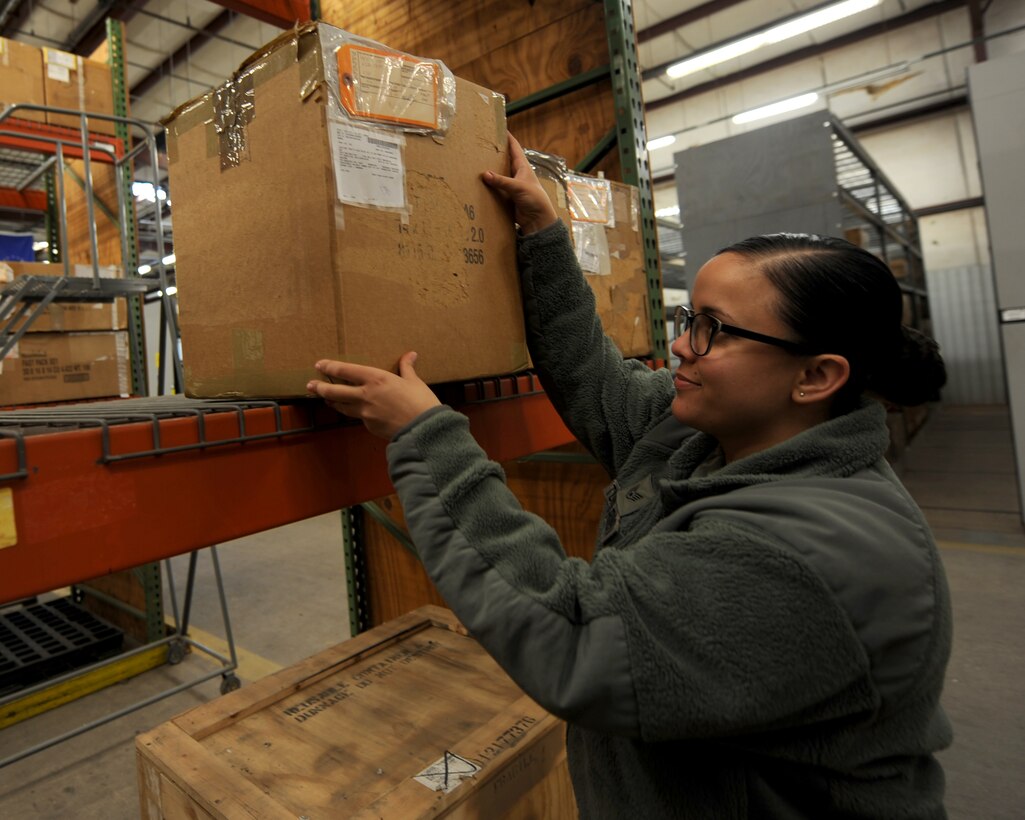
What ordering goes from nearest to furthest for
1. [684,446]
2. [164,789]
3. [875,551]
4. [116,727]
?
[875,551] → [684,446] → [164,789] → [116,727]

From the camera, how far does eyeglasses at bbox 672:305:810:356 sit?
905 mm

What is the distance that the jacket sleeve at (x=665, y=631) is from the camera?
67cm

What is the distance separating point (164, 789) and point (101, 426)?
3.02 ft

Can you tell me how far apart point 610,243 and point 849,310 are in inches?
36.1

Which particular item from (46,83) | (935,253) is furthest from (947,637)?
(935,253)

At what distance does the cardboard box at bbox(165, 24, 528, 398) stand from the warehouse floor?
2177 millimetres

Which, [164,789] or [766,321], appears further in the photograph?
[164,789]

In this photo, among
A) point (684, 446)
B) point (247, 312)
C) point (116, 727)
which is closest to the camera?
point (247, 312)

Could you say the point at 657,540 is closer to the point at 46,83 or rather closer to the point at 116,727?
the point at 116,727

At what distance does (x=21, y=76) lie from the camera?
364 cm

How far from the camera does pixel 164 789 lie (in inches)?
50.3

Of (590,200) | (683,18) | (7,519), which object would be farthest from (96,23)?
(7,519)

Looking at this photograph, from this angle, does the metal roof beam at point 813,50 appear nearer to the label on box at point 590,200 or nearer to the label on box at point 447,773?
the label on box at point 590,200

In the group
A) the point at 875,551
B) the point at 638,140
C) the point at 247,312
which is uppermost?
the point at 638,140
